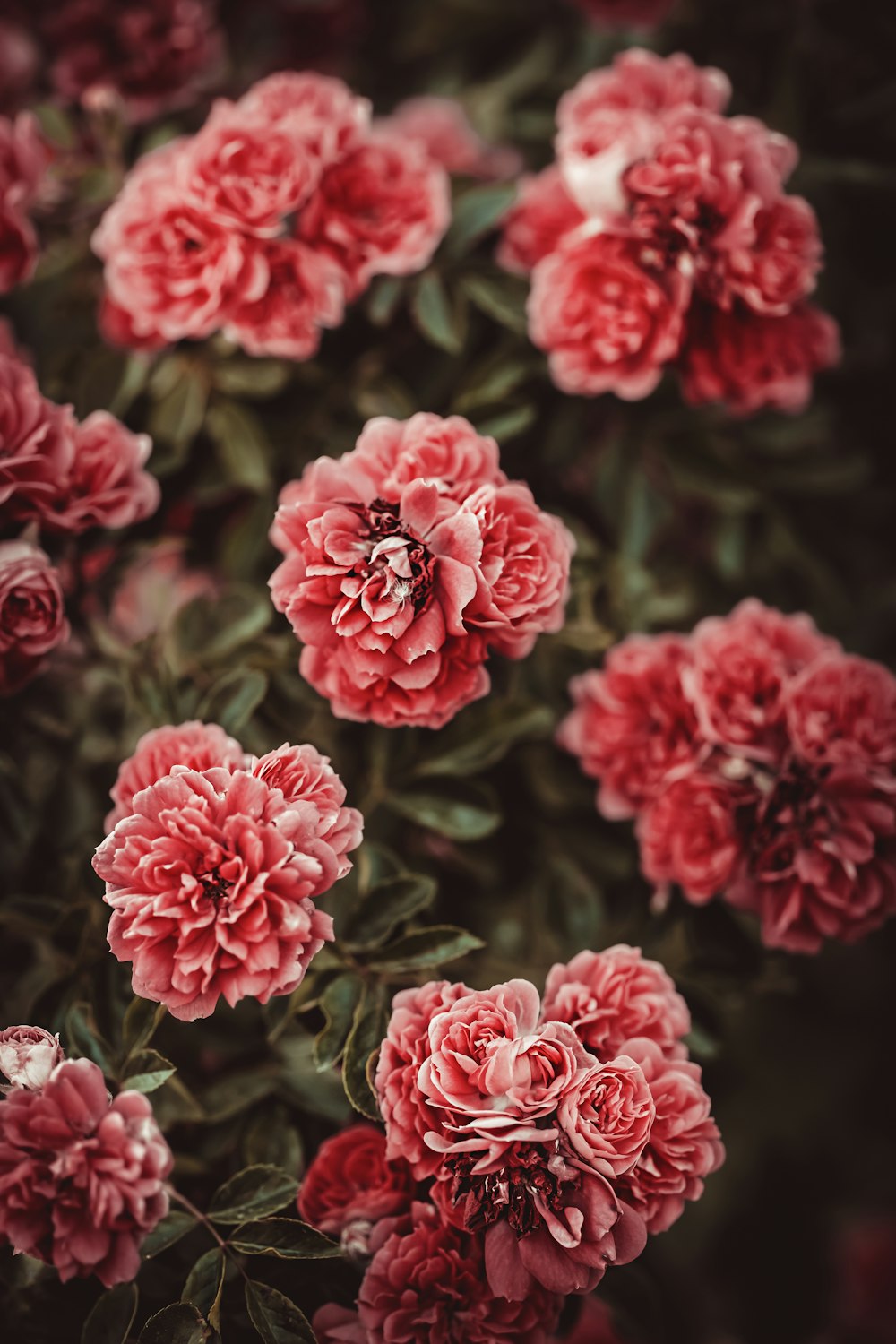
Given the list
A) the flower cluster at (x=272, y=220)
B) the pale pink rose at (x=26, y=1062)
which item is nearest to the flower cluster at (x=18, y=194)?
the flower cluster at (x=272, y=220)

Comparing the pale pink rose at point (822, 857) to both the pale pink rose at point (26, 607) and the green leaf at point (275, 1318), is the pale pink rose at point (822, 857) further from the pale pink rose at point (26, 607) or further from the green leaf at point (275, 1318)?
the pale pink rose at point (26, 607)

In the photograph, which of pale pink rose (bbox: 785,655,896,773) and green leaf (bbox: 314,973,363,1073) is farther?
pale pink rose (bbox: 785,655,896,773)

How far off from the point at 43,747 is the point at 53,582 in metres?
0.28

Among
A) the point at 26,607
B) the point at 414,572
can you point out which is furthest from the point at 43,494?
the point at 414,572

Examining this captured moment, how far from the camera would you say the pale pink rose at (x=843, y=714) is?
37.5 inches

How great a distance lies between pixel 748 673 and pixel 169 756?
53 centimetres

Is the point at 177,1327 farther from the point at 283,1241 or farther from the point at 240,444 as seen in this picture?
the point at 240,444

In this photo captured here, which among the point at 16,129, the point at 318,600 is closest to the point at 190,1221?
the point at 318,600

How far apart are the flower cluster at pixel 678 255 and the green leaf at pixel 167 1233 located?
842 millimetres

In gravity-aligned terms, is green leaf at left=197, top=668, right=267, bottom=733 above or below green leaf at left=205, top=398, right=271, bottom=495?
below

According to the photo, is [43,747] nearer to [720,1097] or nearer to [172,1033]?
[172,1033]

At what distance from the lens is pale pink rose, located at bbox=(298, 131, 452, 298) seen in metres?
1.09

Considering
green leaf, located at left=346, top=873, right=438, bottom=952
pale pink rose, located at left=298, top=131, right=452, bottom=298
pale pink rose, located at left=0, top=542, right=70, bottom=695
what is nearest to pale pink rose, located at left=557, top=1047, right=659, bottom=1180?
green leaf, located at left=346, top=873, right=438, bottom=952

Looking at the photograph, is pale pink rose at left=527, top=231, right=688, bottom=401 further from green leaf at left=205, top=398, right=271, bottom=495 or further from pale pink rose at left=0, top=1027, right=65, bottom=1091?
pale pink rose at left=0, top=1027, right=65, bottom=1091
